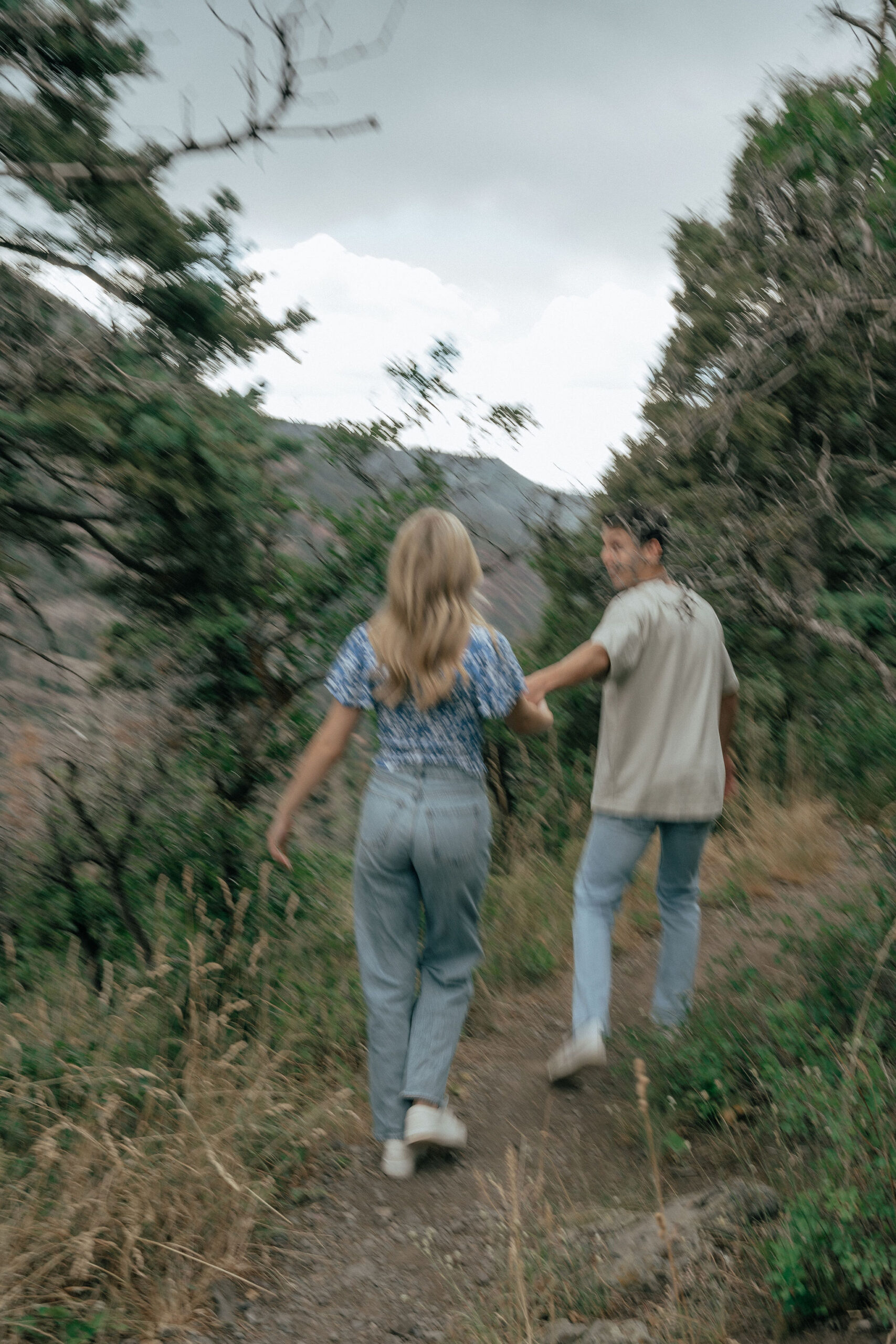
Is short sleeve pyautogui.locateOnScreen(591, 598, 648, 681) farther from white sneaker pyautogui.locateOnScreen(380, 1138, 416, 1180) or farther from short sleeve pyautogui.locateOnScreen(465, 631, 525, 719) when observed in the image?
white sneaker pyautogui.locateOnScreen(380, 1138, 416, 1180)

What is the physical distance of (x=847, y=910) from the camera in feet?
11.1

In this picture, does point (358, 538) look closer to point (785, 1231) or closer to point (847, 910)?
point (847, 910)

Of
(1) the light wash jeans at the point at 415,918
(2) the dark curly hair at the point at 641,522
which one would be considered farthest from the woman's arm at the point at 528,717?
(2) the dark curly hair at the point at 641,522

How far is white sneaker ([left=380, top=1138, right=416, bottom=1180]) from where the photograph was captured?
3.20 m

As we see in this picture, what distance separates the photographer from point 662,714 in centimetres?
356

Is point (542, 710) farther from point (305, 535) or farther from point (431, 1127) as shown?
point (305, 535)

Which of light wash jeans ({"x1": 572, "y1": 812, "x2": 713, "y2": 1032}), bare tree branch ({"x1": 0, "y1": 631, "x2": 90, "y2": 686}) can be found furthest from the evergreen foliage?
bare tree branch ({"x1": 0, "y1": 631, "x2": 90, "y2": 686})

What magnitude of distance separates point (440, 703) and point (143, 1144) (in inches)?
58.7

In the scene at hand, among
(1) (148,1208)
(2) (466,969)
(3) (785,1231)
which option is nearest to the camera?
(3) (785,1231)

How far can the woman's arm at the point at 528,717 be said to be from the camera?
3.11 meters

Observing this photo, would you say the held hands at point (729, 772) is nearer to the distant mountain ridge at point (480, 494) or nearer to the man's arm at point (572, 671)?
the man's arm at point (572, 671)

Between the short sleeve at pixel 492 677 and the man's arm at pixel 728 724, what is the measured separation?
1.02 metres

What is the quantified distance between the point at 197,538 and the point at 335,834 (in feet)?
5.65

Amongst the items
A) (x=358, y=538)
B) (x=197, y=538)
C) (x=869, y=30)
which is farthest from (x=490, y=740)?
(x=869, y=30)
